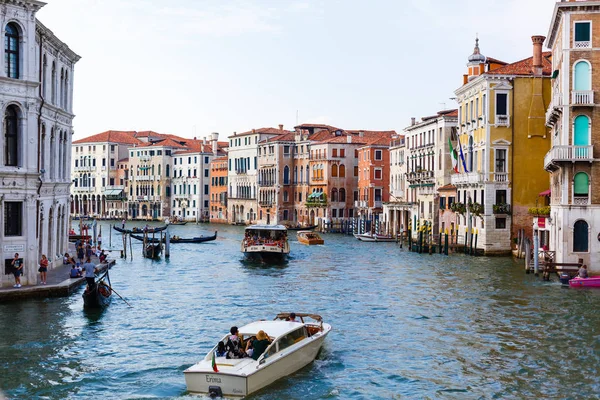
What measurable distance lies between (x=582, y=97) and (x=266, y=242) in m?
15.6

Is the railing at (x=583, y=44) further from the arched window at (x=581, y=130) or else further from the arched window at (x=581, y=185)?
the arched window at (x=581, y=185)

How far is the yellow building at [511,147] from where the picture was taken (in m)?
36.8

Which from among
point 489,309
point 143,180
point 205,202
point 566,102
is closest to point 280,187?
point 205,202

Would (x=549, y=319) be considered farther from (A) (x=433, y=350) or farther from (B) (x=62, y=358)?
(B) (x=62, y=358)

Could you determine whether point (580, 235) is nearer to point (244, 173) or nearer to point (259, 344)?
point (259, 344)

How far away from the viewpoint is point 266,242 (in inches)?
1442

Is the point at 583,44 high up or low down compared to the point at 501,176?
up

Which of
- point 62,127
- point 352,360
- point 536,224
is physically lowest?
point 352,360

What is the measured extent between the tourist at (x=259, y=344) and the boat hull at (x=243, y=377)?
0.70 feet

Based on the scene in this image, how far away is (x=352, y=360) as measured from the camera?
15.3 m

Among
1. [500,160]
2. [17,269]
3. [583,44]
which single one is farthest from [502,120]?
[17,269]

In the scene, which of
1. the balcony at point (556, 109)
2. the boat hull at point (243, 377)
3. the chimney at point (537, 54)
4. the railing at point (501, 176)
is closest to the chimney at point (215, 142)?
the railing at point (501, 176)

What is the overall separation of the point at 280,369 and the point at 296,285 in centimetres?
1388

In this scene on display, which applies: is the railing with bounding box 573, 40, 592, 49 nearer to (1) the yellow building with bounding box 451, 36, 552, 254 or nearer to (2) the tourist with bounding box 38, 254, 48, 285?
(1) the yellow building with bounding box 451, 36, 552, 254
